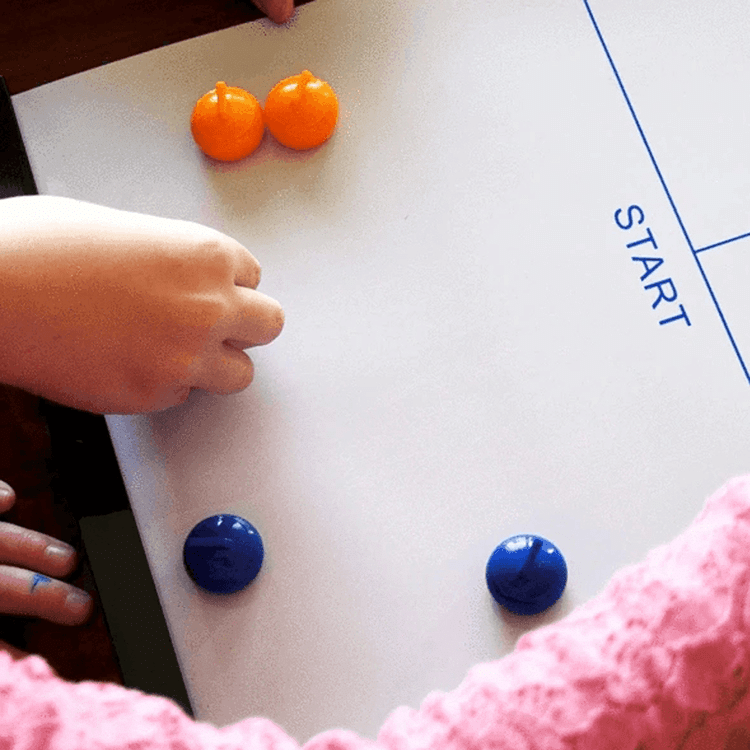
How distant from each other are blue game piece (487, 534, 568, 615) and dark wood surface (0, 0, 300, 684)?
23 centimetres

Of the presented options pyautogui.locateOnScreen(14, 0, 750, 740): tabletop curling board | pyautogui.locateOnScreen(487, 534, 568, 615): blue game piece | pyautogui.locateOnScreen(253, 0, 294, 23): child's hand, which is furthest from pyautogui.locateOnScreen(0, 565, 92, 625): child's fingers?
pyautogui.locateOnScreen(253, 0, 294, 23): child's hand

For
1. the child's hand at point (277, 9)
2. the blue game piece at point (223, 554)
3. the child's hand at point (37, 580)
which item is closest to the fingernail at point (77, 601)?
the child's hand at point (37, 580)

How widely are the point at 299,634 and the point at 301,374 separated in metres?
0.13

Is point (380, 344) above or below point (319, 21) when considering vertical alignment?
below

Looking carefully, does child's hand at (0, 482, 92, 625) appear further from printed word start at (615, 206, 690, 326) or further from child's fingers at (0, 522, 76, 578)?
printed word start at (615, 206, 690, 326)

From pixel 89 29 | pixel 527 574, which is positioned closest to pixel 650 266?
pixel 527 574

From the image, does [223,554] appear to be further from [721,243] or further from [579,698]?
[721,243]

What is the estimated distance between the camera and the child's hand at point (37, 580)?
0.50m

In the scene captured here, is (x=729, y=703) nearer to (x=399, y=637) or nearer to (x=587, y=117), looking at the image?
(x=399, y=637)

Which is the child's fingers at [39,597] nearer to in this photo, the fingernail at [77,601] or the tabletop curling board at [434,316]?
the fingernail at [77,601]

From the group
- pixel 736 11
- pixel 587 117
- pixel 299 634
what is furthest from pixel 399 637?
pixel 736 11

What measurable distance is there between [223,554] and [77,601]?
14cm

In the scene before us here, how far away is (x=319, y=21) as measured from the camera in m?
0.52

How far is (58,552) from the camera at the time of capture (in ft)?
1.72
